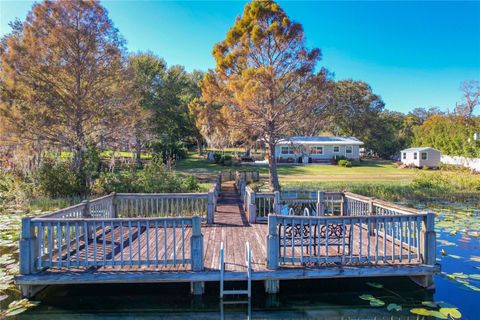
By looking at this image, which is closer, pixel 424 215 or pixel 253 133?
pixel 424 215

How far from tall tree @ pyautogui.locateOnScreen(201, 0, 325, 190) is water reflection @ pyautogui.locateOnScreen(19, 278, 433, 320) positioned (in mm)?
10237

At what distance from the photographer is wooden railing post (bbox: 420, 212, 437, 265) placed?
211 inches

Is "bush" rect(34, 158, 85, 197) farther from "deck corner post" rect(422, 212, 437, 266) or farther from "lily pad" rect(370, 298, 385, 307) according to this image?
"deck corner post" rect(422, 212, 437, 266)

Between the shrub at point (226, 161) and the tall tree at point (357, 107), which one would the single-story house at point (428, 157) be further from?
the shrub at point (226, 161)

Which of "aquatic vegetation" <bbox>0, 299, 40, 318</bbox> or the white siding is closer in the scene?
"aquatic vegetation" <bbox>0, 299, 40, 318</bbox>

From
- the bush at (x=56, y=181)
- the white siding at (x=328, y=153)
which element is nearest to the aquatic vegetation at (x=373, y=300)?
the bush at (x=56, y=181)

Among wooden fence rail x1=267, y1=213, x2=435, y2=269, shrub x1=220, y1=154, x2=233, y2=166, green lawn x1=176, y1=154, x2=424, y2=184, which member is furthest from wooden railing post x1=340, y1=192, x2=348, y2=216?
shrub x1=220, y1=154, x2=233, y2=166

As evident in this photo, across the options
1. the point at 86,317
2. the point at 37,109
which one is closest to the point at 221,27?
the point at 37,109

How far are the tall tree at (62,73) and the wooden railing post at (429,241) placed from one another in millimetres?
13751

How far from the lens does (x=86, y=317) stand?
4688 millimetres

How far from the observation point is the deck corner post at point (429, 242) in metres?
5.35

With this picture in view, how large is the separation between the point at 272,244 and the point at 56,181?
444 inches

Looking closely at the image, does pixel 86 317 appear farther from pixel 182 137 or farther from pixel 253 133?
pixel 182 137

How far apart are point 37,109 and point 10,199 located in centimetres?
433
